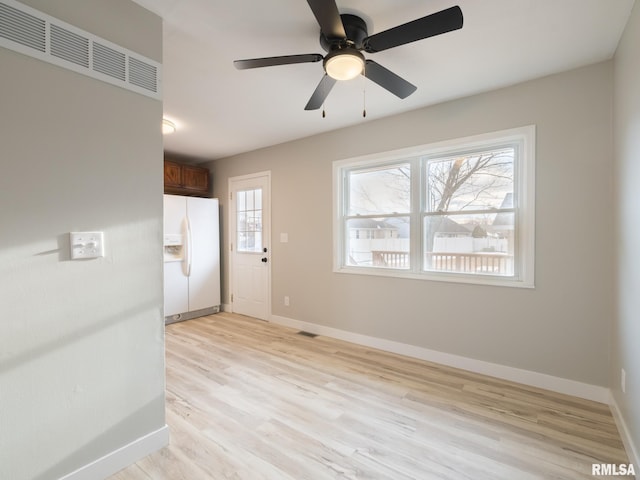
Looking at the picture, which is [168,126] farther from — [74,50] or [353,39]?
[353,39]

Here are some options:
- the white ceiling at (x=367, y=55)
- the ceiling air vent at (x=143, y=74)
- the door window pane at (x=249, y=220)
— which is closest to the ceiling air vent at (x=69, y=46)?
the ceiling air vent at (x=143, y=74)

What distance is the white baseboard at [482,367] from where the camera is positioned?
236 cm

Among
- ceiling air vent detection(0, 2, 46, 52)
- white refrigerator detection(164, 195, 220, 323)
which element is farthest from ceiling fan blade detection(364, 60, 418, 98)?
white refrigerator detection(164, 195, 220, 323)

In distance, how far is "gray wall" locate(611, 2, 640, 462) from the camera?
165 centimetres

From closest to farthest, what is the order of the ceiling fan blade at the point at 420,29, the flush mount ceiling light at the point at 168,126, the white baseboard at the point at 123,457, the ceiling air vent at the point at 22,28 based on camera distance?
the ceiling air vent at the point at 22,28
the ceiling fan blade at the point at 420,29
the white baseboard at the point at 123,457
the flush mount ceiling light at the point at 168,126

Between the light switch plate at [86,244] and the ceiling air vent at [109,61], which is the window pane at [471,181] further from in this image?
the light switch plate at [86,244]

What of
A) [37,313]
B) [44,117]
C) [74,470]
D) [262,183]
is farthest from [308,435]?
[262,183]

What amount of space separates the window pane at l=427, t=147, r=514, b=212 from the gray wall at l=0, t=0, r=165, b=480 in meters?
2.52

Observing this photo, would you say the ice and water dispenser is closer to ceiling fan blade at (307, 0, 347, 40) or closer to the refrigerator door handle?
the refrigerator door handle

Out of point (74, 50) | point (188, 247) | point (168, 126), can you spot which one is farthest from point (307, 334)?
point (74, 50)

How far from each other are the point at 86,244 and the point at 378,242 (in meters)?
2.71

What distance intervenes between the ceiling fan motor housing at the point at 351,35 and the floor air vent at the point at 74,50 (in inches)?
40.5

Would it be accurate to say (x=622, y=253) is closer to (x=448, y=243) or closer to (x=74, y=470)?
(x=448, y=243)

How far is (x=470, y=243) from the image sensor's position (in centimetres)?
292
